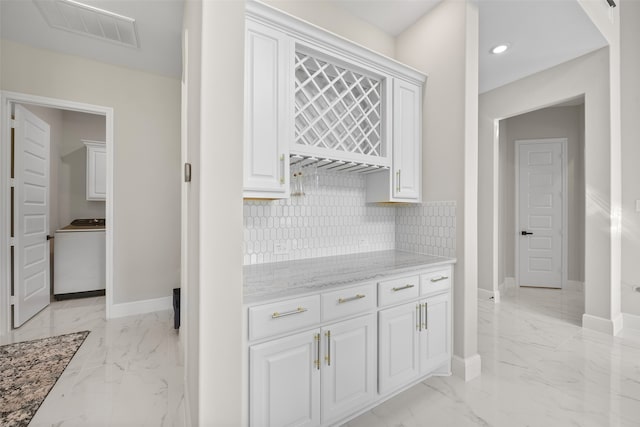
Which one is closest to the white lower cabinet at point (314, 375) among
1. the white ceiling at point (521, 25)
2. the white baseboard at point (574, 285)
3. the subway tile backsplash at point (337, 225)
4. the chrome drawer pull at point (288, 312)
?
the chrome drawer pull at point (288, 312)

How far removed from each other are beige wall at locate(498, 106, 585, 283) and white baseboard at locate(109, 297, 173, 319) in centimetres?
483

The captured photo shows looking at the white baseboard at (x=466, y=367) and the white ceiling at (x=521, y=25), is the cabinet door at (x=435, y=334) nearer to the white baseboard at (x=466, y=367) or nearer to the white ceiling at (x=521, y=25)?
the white baseboard at (x=466, y=367)

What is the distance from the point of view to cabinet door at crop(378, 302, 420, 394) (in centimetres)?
177

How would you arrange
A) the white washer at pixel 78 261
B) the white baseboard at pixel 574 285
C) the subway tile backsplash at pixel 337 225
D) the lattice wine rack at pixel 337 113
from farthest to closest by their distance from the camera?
the white baseboard at pixel 574 285 < the white washer at pixel 78 261 < the subway tile backsplash at pixel 337 225 < the lattice wine rack at pixel 337 113

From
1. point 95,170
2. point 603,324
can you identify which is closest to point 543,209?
point 603,324

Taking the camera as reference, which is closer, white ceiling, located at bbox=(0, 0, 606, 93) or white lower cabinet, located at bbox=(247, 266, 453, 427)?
white lower cabinet, located at bbox=(247, 266, 453, 427)

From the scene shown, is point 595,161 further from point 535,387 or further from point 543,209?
point 535,387

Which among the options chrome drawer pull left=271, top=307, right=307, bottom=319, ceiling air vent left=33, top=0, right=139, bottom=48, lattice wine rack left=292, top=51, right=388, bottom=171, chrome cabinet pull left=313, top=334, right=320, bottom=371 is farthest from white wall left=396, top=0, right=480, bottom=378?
ceiling air vent left=33, top=0, right=139, bottom=48

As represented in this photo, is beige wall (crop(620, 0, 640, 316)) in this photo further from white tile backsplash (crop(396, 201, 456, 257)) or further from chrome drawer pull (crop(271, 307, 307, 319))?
chrome drawer pull (crop(271, 307, 307, 319))

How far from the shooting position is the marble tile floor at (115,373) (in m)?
1.75

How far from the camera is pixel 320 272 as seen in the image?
1.71 meters

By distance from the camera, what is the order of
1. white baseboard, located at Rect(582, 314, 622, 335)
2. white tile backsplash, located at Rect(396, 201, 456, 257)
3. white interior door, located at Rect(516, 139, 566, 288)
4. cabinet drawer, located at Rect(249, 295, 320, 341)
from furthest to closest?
white interior door, located at Rect(516, 139, 566, 288)
white baseboard, located at Rect(582, 314, 622, 335)
white tile backsplash, located at Rect(396, 201, 456, 257)
cabinet drawer, located at Rect(249, 295, 320, 341)

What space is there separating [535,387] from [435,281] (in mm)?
993

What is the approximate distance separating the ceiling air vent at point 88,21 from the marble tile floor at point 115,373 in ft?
9.36
